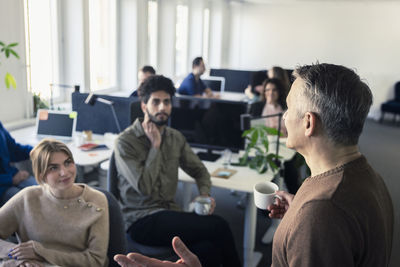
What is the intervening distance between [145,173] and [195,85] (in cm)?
395

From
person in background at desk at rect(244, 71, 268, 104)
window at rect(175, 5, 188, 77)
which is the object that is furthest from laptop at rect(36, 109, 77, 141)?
window at rect(175, 5, 188, 77)

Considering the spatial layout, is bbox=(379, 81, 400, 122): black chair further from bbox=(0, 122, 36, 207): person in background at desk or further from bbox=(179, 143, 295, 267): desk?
bbox=(0, 122, 36, 207): person in background at desk

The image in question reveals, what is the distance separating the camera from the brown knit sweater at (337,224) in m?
0.87

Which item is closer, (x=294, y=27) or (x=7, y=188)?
(x=7, y=188)

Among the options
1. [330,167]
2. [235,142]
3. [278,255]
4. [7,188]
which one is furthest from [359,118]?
[7,188]

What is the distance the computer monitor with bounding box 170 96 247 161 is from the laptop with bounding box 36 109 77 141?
3.15ft

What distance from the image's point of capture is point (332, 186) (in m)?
0.93

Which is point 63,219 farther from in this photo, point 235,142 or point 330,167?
point 235,142

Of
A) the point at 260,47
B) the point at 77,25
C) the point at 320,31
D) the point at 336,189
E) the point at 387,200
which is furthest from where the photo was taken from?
the point at 260,47

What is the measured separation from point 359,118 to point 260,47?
10.4 metres

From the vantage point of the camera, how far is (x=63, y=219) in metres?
1.84

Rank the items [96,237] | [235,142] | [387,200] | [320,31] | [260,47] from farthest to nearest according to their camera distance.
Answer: [260,47] → [320,31] → [235,142] → [96,237] → [387,200]

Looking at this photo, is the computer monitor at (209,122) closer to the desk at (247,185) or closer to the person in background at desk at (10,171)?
the desk at (247,185)

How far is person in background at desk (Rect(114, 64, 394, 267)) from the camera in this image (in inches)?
34.6
